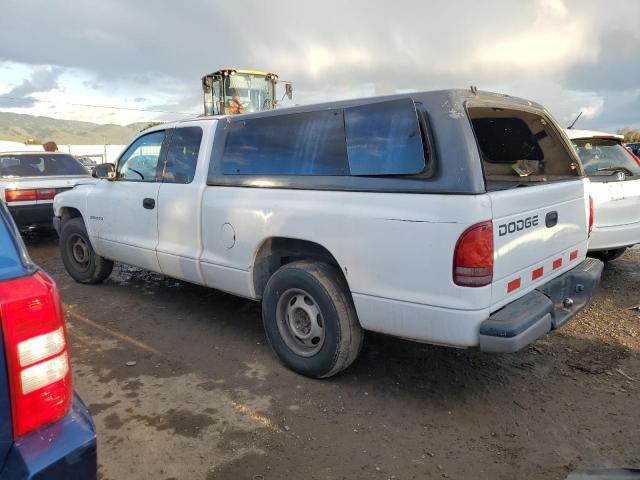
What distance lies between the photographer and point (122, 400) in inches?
Answer: 129

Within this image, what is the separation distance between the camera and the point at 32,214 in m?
7.87

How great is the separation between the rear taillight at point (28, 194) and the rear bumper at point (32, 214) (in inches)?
4.5

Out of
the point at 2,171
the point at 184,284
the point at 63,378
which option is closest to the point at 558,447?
the point at 63,378

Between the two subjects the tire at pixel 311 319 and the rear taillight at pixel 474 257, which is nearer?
the rear taillight at pixel 474 257

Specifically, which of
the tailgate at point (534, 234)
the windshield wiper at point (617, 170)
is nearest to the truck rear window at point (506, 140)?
the tailgate at point (534, 234)

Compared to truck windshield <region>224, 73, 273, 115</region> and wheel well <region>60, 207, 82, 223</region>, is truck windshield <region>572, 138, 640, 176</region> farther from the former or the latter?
truck windshield <region>224, 73, 273, 115</region>

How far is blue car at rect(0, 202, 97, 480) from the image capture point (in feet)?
4.55

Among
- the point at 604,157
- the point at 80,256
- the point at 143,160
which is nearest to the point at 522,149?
the point at 604,157

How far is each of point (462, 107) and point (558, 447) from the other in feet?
6.55

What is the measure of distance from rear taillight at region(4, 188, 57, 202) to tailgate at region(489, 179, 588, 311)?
7.64m

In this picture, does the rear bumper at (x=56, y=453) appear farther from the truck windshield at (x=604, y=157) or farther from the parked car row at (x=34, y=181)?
the parked car row at (x=34, y=181)

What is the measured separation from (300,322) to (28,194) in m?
6.39

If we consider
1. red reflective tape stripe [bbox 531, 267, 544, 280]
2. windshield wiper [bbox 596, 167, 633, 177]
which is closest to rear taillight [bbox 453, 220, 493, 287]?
red reflective tape stripe [bbox 531, 267, 544, 280]

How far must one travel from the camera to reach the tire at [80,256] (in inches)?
224
